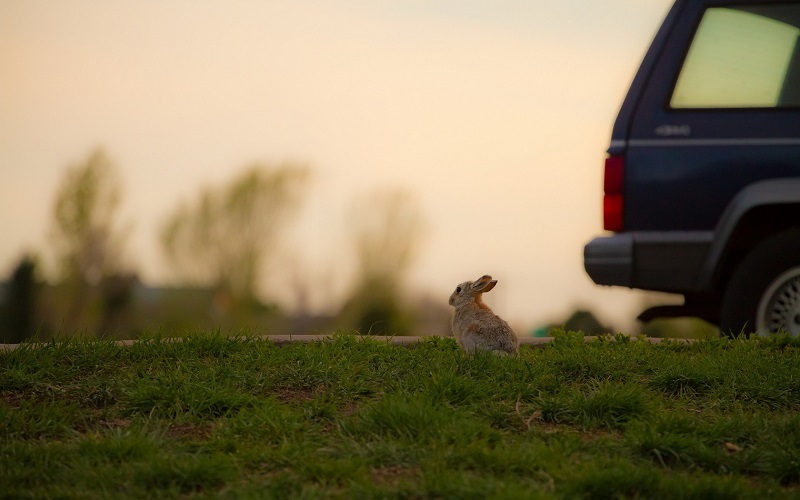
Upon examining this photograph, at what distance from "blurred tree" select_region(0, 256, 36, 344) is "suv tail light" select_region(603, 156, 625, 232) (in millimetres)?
22691

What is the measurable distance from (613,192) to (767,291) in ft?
4.78

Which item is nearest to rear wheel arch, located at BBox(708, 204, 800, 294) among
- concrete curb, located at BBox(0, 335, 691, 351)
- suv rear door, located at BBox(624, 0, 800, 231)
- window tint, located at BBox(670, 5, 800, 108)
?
suv rear door, located at BBox(624, 0, 800, 231)

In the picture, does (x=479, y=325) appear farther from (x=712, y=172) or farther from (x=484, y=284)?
(x=712, y=172)

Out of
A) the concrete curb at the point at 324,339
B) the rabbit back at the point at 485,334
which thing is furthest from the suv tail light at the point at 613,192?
the rabbit back at the point at 485,334

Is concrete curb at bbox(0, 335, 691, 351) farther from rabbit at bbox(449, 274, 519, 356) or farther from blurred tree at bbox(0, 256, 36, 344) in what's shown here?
blurred tree at bbox(0, 256, 36, 344)

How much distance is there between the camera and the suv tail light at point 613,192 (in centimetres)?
745

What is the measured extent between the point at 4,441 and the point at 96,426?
48 centimetres

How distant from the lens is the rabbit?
6.57m

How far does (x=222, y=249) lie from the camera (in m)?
25.2

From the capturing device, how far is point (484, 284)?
275 inches

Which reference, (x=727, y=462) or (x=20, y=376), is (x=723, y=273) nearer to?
(x=727, y=462)

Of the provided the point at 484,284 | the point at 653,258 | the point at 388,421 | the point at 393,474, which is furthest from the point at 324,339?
the point at 393,474

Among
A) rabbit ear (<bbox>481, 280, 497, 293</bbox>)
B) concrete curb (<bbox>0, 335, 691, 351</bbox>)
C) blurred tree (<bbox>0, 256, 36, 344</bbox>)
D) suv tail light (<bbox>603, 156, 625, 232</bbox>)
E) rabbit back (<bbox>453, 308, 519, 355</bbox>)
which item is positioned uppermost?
suv tail light (<bbox>603, 156, 625, 232</bbox>)

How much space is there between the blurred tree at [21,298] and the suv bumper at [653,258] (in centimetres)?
2261
